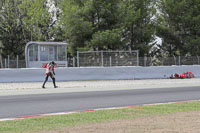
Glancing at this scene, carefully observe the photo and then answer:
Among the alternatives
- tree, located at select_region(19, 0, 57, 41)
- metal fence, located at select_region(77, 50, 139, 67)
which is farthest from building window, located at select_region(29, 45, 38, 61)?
tree, located at select_region(19, 0, 57, 41)

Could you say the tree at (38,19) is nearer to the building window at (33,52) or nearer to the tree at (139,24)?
the tree at (139,24)

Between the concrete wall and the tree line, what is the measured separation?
8.92 m

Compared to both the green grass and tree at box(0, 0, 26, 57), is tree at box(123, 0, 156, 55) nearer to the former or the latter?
tree at box(0, 0, 26, 57)

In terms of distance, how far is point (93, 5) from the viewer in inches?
1367

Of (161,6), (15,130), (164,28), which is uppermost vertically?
(161,6)

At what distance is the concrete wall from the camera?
866 inches

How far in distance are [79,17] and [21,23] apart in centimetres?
1172

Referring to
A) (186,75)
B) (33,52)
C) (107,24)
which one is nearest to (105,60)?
(186,75)

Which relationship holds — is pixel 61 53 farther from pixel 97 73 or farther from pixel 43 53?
pixel 97 73

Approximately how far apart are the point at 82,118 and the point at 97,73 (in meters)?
15.7

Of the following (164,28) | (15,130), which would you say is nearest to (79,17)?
(164,28)

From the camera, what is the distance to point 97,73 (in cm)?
2416

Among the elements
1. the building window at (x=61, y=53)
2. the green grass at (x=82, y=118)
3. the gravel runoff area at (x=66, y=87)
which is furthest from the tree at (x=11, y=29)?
the green grass at (x=82, y=118)

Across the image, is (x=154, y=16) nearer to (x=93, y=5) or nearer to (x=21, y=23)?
(x=93, y=5)
